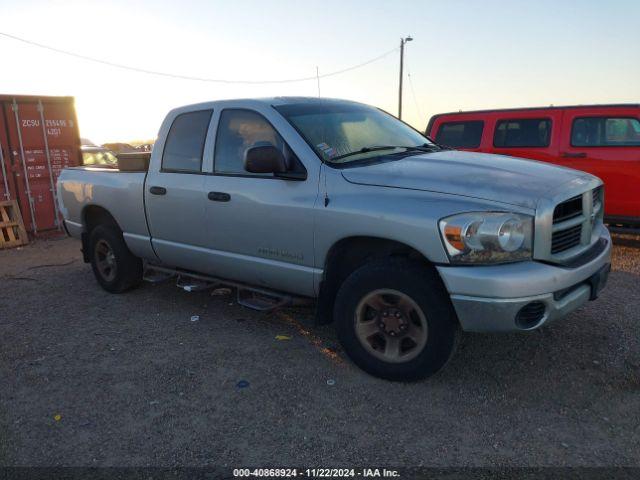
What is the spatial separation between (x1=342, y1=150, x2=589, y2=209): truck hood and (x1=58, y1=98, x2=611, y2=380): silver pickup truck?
1cm

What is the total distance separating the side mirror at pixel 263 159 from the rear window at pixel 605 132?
17.7ft

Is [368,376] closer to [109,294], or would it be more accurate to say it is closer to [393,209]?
[393,209]

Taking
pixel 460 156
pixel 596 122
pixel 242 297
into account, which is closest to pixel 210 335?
pixel 242 297

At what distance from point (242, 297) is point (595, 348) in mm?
2777

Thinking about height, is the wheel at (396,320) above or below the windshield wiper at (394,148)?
below

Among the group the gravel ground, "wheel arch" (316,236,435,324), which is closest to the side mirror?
"wheel arch" (316,236,435,324)

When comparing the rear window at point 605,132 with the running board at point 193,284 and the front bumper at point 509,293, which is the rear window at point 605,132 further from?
the running board at point 193,284

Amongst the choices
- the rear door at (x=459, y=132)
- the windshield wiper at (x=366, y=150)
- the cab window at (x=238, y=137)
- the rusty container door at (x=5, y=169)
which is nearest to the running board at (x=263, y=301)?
the cab window at (x=238, y=137)

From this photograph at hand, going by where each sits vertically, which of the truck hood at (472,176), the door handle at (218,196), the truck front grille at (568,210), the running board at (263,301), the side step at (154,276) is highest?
the truck hood at (472,176)

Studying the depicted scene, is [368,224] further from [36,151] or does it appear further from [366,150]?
[36,151]

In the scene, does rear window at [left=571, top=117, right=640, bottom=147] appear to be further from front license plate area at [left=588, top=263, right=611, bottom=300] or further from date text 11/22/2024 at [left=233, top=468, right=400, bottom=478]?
date text 11/22/2024 at [left=233, top=468, right=400, bottom=478]

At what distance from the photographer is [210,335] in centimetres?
436

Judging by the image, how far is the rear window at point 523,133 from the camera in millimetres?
7418

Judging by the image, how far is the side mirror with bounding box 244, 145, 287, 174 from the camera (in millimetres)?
3496
